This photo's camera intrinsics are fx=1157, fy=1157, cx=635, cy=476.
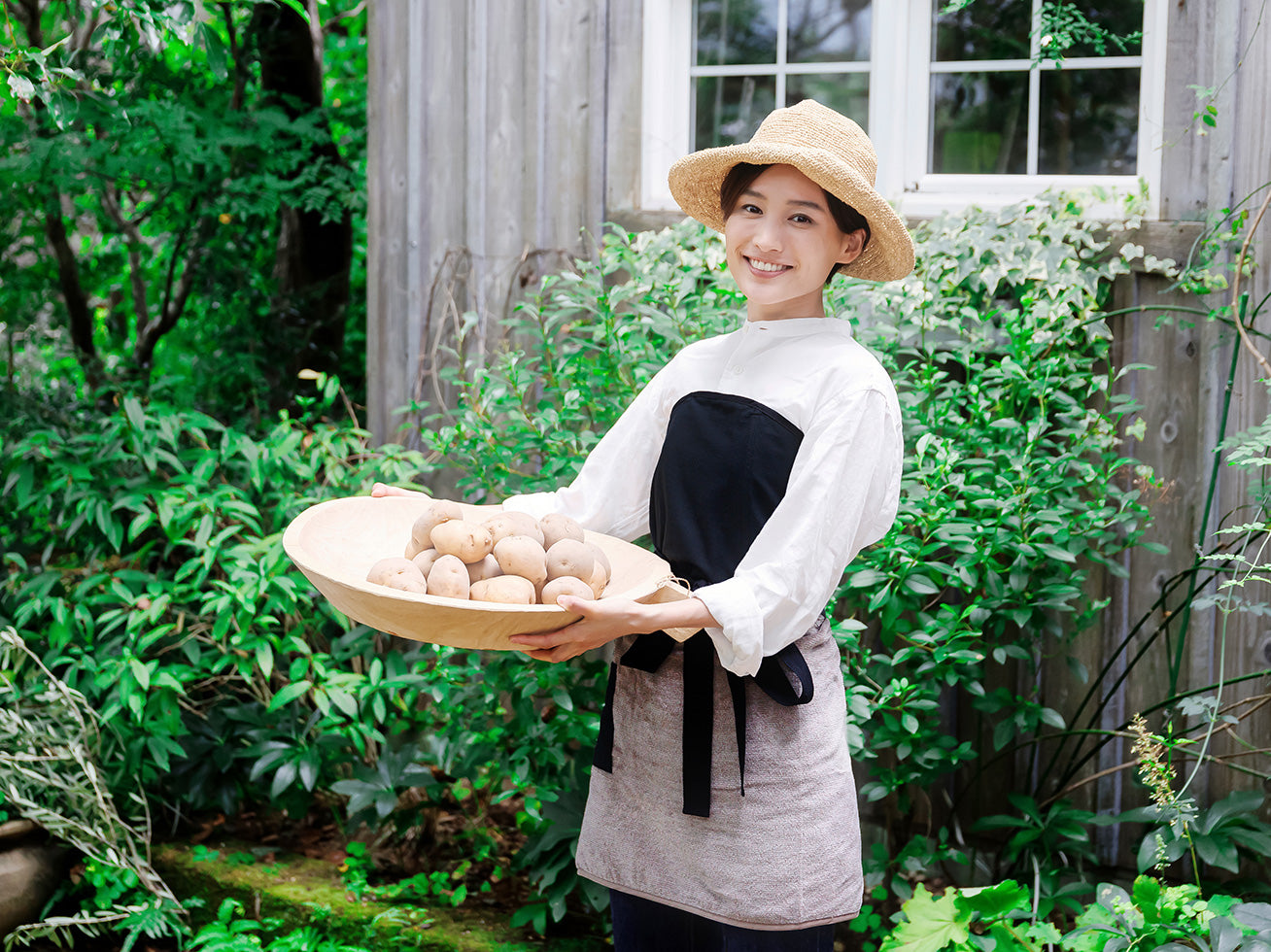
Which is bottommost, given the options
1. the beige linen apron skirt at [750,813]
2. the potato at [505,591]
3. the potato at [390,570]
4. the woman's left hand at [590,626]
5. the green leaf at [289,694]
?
the green leaf at [289,694]

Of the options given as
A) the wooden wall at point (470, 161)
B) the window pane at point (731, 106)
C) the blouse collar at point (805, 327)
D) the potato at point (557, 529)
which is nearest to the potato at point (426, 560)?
the potato at point (557, 529)

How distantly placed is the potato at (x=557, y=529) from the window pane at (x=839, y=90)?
1.85 meters

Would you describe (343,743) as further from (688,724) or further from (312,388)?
(312,388)

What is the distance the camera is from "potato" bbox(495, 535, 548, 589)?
1.59 meters

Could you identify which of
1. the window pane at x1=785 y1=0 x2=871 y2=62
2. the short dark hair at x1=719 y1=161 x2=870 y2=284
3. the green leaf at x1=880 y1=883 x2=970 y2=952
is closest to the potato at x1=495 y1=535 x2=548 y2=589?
the short dark hair at x1=719 y1=161 x2=870 y2=284

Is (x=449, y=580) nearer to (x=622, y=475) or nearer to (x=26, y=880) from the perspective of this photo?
(x=622, y=475)

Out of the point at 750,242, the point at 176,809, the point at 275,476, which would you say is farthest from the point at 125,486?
the point at 750,242

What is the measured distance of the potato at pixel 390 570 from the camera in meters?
1.56

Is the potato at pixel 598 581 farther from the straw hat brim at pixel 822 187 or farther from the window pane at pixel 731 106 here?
the window pane at pixel 731 106

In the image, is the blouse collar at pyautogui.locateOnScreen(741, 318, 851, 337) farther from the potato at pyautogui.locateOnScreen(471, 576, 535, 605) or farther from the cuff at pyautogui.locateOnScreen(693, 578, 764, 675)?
the potato at pyautogui.locateOnScreen(471, 576, 535, 605)

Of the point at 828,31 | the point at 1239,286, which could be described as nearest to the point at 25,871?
the point at 828,31

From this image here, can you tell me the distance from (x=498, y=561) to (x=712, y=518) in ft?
1.09

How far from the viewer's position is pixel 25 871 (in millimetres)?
2848

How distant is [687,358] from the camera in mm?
1896
